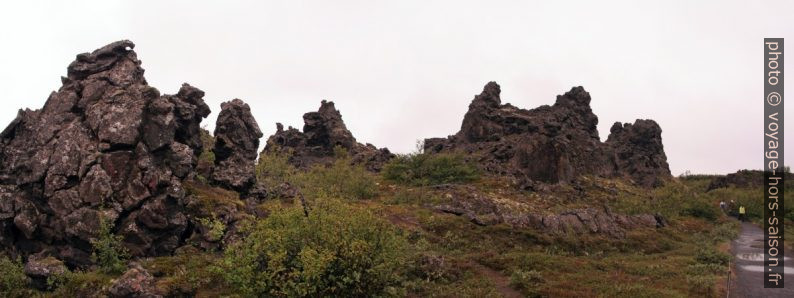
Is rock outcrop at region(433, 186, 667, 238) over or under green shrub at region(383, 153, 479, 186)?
under

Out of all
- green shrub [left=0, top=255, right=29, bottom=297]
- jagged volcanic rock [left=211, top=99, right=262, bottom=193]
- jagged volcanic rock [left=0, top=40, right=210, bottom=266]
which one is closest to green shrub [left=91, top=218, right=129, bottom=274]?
jagged volcanic rock [left=0, top=40, right=210, bottom=266]

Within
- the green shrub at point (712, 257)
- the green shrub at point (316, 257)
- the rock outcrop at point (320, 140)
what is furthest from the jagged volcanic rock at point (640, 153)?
the green shrub at point (316, 257)

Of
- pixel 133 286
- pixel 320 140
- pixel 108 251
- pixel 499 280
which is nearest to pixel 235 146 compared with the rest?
pixel 108 251

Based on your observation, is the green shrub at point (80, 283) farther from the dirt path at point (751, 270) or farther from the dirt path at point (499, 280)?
the dirt path at point (751, 270)

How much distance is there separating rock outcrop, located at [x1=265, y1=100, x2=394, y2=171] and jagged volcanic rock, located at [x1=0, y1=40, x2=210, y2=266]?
8682cm

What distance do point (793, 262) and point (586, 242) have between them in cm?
1506

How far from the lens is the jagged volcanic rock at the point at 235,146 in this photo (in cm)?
4184

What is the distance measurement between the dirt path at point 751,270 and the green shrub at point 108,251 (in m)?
34.2

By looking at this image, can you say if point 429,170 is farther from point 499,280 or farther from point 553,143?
point 499,280

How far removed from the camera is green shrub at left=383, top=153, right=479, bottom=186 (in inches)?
3440

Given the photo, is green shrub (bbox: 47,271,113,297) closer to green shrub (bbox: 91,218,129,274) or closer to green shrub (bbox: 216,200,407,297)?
green shrub (bbox: 91,218,129,274)

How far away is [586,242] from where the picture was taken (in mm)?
43906

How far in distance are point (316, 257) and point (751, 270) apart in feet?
104

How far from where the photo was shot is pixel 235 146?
46000mm
